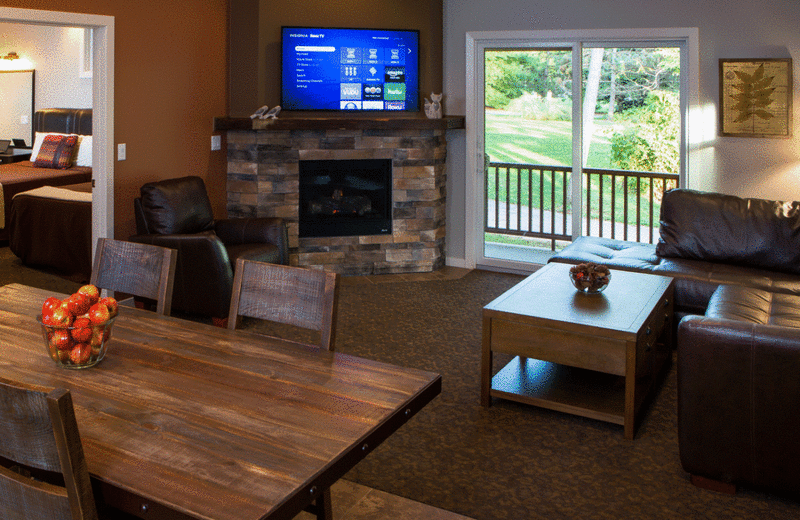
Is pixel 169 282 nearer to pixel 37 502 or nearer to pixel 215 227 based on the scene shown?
pixel 37 502

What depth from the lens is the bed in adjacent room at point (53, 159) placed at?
763 centimetres

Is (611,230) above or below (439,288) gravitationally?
above

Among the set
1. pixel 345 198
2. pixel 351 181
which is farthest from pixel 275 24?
pixel 345 198

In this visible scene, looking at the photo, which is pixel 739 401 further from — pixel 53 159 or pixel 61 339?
pixel 53 159

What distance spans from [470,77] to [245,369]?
16.3 feet

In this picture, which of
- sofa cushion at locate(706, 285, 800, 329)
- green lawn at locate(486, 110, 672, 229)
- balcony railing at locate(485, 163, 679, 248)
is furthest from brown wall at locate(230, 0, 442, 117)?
sofa cushion at locate(706, 285, 800, 329)

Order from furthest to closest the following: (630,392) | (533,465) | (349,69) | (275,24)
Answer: (349,69)
(275,24)
(630,392)
(533,465)

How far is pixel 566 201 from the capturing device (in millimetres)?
6645

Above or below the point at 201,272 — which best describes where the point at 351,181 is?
above

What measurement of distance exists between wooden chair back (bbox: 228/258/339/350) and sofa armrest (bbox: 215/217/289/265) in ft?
9.98

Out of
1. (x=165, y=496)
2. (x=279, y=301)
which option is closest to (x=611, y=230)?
(x=279, y=301)

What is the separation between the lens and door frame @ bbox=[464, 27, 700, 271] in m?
5.87

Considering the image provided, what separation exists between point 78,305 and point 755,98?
5.07 m

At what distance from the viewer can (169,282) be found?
111 inches
